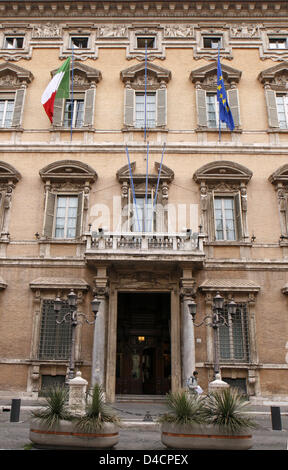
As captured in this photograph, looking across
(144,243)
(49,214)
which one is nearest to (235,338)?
(144,243)

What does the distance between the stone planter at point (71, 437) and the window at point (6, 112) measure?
15.5 m

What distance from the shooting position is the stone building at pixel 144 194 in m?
15.7

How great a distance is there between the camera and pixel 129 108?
19.6 m

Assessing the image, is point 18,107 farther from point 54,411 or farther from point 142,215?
point 54,411

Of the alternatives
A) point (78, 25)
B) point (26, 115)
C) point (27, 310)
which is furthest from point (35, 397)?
point (78, 25)

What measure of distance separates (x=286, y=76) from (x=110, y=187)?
34.1 feet

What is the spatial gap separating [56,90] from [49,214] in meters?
5.59

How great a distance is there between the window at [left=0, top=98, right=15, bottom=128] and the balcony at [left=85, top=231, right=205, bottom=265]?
7807 millimetres

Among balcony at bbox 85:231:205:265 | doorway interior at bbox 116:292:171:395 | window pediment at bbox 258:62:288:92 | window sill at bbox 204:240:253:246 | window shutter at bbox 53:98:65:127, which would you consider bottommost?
doorway interior at bbox 116:292:171:395

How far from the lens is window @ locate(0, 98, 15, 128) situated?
19.6 metres

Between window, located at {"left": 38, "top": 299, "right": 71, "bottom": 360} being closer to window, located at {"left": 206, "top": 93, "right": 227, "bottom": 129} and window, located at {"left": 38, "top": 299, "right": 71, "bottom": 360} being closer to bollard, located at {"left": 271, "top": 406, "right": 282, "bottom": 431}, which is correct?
bollard, located at {"left": 271, "top": 406, "right": 282, "bottom": 431}

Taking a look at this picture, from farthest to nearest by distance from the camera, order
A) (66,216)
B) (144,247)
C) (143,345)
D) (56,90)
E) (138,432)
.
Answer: (143,345) < (56,90) < (66,216) < (144,247) < (138,432)

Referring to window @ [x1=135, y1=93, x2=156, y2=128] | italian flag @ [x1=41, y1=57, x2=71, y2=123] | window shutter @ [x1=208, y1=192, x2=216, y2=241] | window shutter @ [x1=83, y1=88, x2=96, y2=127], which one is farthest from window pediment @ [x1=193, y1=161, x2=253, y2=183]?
italian flag @ [x1=41, y1=57, x2=71, y2=123]

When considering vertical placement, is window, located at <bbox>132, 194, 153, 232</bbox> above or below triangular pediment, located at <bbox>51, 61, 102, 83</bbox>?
below
